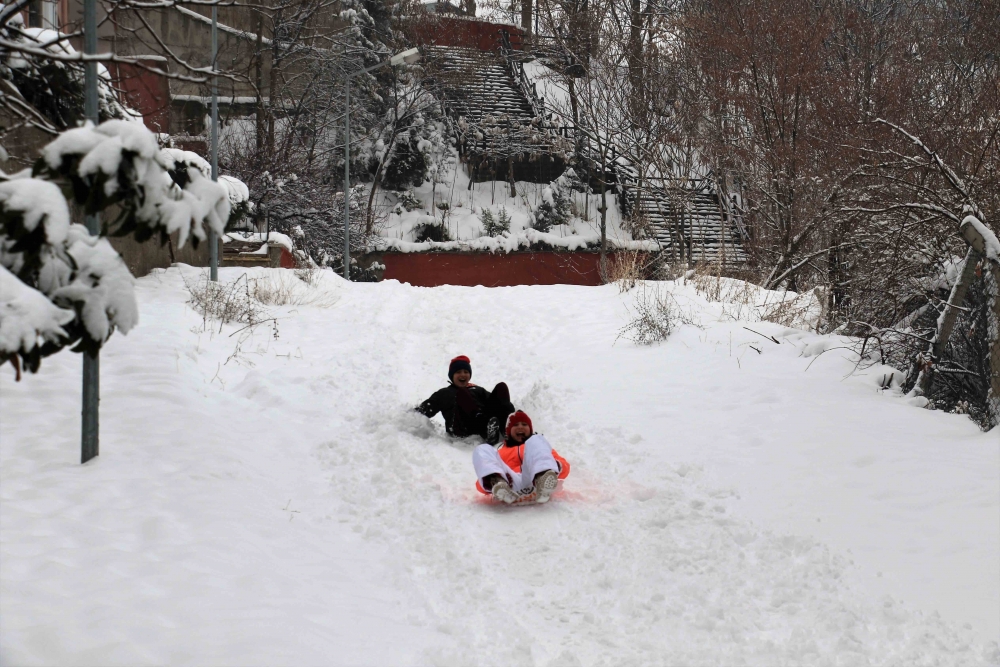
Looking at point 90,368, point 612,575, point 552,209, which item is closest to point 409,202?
point 552,209

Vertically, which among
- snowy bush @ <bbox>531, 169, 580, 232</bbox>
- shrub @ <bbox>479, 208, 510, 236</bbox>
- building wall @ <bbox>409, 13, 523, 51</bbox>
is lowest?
shrub @ <bbox>479, 208, 510, 236</bbox>

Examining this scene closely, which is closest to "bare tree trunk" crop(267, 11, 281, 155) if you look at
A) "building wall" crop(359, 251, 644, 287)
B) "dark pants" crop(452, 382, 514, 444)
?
"building wall" crop(359, 251, 644, 287)

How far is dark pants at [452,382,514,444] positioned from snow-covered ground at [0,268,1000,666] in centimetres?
24

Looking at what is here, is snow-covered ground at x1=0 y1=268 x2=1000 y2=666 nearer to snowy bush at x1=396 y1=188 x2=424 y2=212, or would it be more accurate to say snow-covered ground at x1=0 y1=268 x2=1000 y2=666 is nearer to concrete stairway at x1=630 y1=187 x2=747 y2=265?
concrete stairway at x1=630 y1=187 x2=747 y2=265

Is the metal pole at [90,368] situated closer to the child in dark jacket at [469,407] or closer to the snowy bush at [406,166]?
the child in dark jacket at [469,407]

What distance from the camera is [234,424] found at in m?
7.83

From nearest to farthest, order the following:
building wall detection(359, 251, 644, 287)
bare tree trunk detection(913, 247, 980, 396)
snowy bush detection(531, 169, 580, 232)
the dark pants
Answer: bare tree trunk detection(913, 247, 980, 396), the dark pants, building wall detection(359, 251, 644, 287), snowy bush detection(531, 169, 580, 232)

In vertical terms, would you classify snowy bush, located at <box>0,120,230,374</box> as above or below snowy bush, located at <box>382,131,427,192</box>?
below

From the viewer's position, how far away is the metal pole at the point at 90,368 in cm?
588

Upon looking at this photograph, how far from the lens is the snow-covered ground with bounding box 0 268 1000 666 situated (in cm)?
426

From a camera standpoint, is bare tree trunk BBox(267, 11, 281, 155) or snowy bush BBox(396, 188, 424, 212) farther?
snowy bush BBox(396, 188, 424, 212)

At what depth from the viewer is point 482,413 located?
8.54 m

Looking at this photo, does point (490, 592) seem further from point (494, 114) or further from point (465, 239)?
point (494, 114)

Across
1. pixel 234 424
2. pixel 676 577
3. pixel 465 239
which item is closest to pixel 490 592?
pixel 676 577
